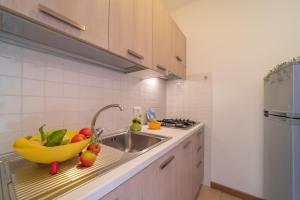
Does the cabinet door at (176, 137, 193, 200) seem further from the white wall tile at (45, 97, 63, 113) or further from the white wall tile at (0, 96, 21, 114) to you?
the white wall tile at (0, 96, 21, 114)

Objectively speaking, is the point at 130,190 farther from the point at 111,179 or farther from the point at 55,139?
the point at 55,139

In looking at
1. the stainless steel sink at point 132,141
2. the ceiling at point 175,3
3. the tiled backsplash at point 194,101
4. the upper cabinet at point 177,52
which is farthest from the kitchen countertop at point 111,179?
the ceiling at point 175,3

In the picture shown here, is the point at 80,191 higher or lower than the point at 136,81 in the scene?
lower

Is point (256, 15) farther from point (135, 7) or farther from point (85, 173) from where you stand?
point (85, 173)

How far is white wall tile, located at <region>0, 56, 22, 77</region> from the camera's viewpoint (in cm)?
66

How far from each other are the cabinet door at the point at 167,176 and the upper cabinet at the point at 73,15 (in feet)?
2.51

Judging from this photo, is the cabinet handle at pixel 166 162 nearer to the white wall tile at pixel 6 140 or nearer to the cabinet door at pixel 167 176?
the cabinet door at pixel 167 176

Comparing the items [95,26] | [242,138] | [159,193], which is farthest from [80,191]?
[242,138]

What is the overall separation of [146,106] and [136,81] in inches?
14.1

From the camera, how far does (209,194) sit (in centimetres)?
170

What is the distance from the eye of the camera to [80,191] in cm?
40

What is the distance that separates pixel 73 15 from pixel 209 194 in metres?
2.17

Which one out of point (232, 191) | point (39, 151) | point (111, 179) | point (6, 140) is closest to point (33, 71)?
point (6, 140)

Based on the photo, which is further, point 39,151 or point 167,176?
point 167,176
